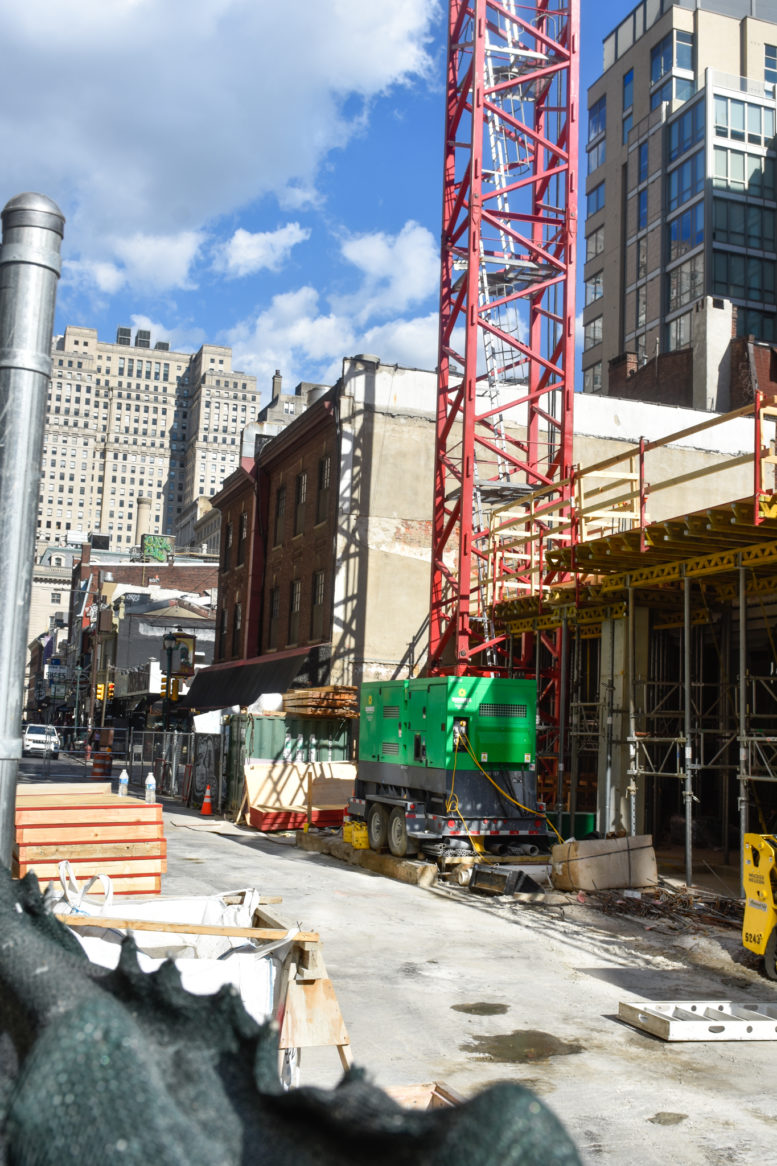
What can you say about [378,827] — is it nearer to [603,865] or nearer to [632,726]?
[632,726]

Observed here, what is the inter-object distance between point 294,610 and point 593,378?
43.7 meters

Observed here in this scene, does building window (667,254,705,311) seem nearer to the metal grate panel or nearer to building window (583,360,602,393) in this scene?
building window (583,360,602,393)

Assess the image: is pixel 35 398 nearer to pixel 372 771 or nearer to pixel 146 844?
pixel 146 844

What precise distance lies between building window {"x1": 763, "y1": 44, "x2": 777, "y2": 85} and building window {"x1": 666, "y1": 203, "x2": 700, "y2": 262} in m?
12.6

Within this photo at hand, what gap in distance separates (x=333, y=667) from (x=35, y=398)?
1077 inches

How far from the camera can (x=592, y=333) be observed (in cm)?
7375

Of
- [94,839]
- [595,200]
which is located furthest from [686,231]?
[94,839]

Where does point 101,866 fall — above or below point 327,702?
below

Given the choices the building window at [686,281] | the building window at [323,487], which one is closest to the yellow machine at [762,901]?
the building window at [323,487]

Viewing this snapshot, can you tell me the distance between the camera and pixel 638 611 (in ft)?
66.1

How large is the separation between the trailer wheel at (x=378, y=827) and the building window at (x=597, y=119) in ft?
218

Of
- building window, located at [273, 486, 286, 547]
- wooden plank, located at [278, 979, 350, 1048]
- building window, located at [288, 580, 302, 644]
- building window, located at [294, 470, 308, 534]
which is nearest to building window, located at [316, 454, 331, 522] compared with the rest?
building window, located at [294, 470, 308, 534]

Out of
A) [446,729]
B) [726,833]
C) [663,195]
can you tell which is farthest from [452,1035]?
[663,195]

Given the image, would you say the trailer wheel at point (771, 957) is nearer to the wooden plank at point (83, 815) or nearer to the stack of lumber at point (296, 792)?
the wooden plank at point (83, 815)
